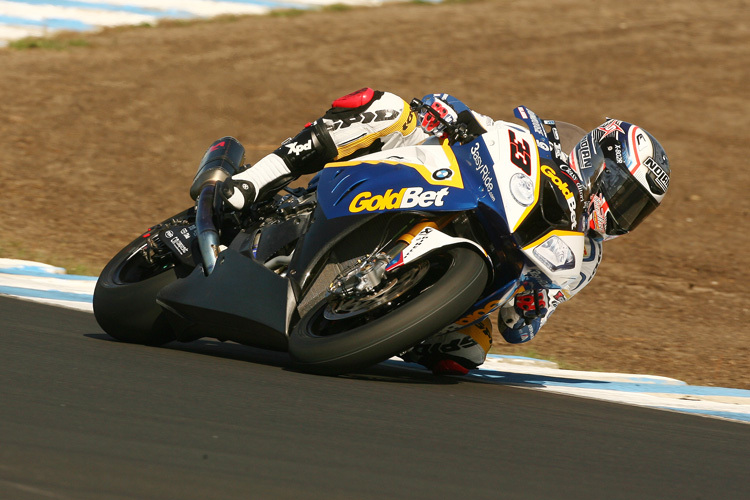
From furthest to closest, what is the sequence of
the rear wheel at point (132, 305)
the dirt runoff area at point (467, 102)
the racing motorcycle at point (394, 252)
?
the dirt runoff area at point (467, 102)
the rear wheel at point (132, 305)
the racing motorcycle at point (394, 252)

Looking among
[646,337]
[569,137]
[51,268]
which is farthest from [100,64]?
[569,137]

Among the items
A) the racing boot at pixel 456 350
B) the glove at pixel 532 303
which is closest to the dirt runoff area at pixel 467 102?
the racing boot at pixel 456 350

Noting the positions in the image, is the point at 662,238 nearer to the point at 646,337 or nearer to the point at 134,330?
the point at 646,337

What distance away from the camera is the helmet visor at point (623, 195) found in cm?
446

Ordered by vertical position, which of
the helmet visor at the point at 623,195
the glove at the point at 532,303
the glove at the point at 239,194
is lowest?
the glove at the point at 532,303

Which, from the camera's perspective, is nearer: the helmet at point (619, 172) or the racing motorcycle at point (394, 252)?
the racing motorcycle at point (394, 252)

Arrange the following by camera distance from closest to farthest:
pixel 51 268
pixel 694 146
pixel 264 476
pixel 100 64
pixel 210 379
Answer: pixel 264 476
pixel 210 379
pixel 51 268
pixel 694 146
pixel 100 64

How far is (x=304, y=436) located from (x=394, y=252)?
46.1 inches

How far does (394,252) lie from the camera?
3.91 meters

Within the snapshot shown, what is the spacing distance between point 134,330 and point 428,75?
413 inches

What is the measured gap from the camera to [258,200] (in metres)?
4.53

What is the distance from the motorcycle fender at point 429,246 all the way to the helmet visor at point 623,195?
0.93 meters

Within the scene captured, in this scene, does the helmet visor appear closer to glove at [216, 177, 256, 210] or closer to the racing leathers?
the racing leathers

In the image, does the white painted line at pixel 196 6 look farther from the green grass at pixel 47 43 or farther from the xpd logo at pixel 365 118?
the xpd logo at pixel 365 118
